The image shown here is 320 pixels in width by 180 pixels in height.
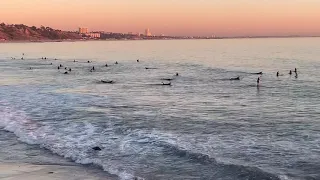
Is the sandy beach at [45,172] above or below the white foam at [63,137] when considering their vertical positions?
above

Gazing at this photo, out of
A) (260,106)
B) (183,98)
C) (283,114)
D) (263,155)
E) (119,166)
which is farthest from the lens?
(183,98)

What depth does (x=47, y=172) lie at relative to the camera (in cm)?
1900

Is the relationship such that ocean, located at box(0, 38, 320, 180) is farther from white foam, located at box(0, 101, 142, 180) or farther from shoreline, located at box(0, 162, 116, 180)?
shoreline, located at box(0, 162, 116, 180)

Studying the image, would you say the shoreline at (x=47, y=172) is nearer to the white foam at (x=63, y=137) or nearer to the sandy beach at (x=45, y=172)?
the sandy beach at (x=45, y=172)

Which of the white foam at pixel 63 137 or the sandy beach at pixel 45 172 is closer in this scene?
the sandy beach at pixel 45 172

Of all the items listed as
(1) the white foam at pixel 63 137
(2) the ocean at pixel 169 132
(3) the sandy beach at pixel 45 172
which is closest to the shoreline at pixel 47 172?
(3) the sandy beach at pixel 45 172

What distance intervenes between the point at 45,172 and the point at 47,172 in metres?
0.09

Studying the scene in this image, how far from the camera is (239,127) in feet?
97.7

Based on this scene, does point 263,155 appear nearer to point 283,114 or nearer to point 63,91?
point 283,114

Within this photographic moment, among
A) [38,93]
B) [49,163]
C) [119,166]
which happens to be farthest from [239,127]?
[38,93]

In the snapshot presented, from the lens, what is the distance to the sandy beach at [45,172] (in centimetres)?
1819

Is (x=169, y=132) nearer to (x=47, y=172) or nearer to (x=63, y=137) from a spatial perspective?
(x=63, y=137)

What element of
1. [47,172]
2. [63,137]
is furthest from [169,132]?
[47,172]

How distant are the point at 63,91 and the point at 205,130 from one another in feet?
92.8
